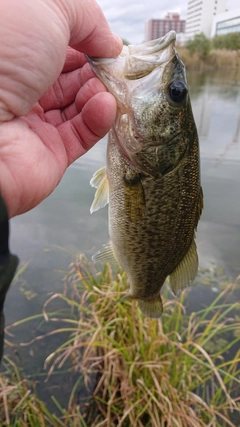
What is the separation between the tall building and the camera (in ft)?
157

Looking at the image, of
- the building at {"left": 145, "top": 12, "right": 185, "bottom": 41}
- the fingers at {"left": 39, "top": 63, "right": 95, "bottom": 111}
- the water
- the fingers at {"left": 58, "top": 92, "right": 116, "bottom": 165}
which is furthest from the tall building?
the fingers at {"left": 58, "top": 92, "right": 116, "bottom": 165}

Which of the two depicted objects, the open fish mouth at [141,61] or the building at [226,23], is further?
the building at [226,23]

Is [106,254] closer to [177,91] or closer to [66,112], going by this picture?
[66,112]

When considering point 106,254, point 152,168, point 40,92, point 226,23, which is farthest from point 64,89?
point 226,23

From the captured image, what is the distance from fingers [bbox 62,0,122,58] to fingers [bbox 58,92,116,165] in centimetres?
20

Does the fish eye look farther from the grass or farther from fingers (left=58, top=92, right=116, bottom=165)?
the grass

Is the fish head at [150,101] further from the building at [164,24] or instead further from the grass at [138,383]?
the building at [164,24]

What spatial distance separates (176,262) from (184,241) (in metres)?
0.13

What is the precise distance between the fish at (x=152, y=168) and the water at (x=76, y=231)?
7.79ft

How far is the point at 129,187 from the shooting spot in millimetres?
1711

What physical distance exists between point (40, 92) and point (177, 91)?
61cm

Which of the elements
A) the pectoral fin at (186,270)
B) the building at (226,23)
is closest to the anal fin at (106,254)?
the pectoral fin at (186,270)

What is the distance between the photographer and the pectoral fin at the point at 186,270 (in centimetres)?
185

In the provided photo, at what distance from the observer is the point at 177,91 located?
160 cm
